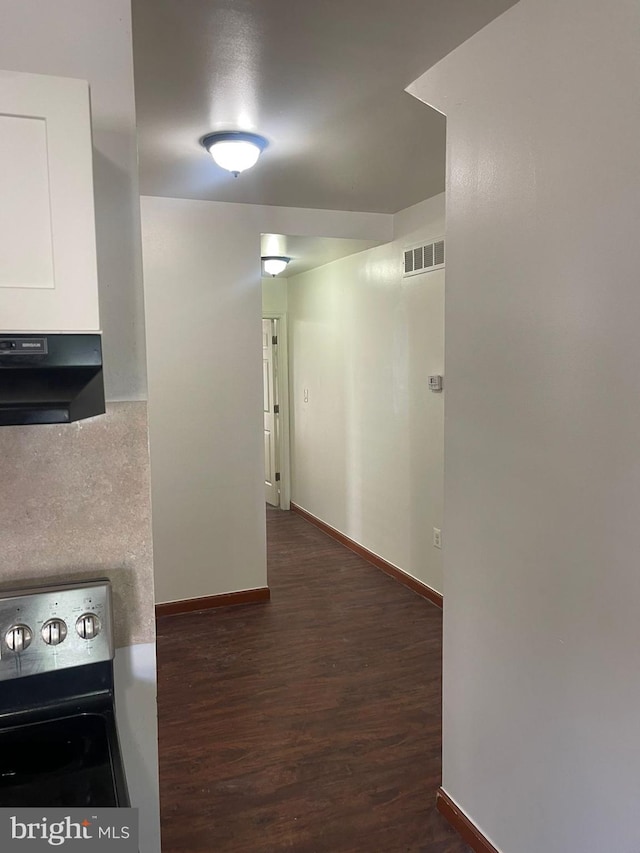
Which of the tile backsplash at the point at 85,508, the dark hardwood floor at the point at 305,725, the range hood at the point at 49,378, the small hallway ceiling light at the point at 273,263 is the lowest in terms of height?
the dark hardwood floor at the point at 305,725

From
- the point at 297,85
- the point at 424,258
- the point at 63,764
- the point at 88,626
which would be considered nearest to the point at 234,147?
the point at 297,85

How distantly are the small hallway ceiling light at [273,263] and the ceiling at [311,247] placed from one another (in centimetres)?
5

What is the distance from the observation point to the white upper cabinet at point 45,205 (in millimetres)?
900

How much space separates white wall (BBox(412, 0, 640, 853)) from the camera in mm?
1436

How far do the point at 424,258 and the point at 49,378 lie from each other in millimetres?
3283

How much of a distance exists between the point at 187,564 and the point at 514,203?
3.08 m

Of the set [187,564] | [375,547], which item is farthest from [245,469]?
[375,547]

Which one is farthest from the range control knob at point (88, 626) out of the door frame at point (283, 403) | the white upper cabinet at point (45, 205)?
the door frame at point (283, 403)

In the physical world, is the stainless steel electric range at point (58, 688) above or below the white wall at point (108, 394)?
below

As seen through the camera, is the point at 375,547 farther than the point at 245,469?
Yes

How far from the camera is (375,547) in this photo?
482cm

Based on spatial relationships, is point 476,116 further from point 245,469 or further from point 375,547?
point 375,547

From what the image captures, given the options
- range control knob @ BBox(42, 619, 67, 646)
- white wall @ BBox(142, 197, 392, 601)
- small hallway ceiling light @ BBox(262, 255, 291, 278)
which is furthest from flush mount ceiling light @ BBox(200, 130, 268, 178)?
range control knob @ BBox(42, 619, 67, 646)

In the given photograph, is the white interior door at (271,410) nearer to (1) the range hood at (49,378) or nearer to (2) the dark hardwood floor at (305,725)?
(2) the dark hardwood floor at (305,725)
